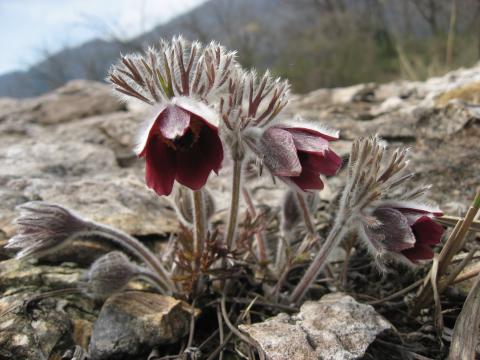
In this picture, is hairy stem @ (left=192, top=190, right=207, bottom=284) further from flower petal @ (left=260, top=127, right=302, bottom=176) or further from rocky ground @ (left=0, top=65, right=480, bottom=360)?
flower petal @ (left=260, top=127, right=302, bottom=176)

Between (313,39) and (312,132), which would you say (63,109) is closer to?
(312,132)

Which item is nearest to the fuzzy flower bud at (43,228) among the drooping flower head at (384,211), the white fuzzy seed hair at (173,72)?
the white fuzzy seed hair at (173,72)

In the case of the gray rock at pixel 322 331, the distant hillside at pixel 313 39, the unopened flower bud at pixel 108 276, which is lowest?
the unopened flower bud at pixel 108 276

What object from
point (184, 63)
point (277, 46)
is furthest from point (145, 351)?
point (277, 46)

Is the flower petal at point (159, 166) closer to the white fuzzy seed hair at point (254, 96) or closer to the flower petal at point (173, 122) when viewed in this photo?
the flower petal at point (173, 122)

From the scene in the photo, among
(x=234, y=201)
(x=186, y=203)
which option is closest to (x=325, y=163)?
(x=234, y=201)
